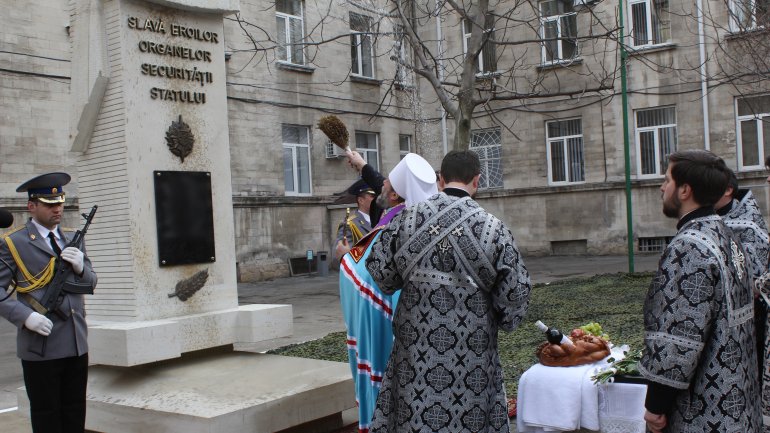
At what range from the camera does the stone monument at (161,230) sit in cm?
538

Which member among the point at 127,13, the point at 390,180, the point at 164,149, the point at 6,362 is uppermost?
the point at 127,13

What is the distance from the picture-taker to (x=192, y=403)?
16.5 ft

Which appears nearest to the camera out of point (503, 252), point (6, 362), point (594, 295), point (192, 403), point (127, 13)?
point (503, 252)

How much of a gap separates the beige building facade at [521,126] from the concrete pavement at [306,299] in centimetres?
115


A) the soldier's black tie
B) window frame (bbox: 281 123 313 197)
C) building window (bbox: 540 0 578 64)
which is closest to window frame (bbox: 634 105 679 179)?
building window (bbox: 540 0 578 64)

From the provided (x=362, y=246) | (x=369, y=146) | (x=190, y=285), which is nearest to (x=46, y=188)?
(x=190, y=285)

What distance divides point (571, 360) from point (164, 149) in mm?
3185

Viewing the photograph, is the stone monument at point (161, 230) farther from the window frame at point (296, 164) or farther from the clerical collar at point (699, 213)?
the window frame at point (296, 164)

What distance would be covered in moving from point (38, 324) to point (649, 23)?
19.4 metres

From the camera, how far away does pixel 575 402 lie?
490 centimetres

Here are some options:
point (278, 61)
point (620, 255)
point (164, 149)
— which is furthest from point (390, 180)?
point (620, 255)

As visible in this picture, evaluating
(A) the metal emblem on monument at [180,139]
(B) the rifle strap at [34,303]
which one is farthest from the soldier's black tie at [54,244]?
(A) the metal emblem on monument at [180,139]

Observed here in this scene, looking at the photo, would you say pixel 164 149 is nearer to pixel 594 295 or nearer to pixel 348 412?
pixel 348 412

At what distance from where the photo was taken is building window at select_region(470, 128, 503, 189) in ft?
77.3
